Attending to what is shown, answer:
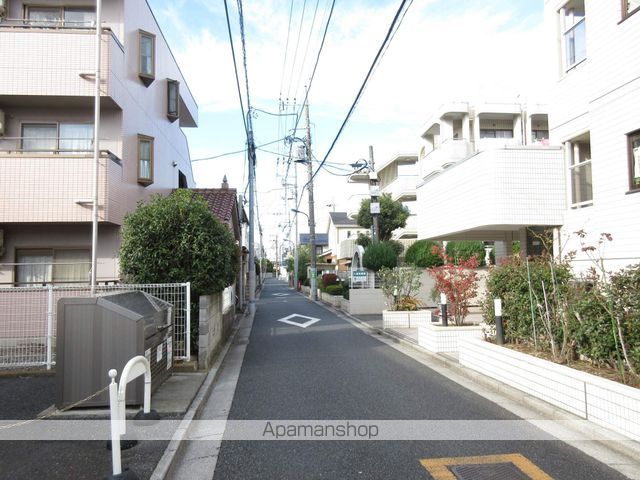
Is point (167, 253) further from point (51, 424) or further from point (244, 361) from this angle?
point (51, 424)

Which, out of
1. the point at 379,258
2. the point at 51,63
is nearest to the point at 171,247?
the point at 51,63

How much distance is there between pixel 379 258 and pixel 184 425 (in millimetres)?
16398

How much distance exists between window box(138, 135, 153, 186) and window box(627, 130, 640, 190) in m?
11.8

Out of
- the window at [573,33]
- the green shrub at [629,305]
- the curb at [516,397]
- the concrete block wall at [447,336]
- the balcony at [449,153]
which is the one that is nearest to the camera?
the curb at [516,397]

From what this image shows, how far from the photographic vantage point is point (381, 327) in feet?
51.2

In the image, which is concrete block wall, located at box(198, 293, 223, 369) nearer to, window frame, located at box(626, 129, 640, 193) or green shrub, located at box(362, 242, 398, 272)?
window frame, located at box(626, 129, 640, 193)

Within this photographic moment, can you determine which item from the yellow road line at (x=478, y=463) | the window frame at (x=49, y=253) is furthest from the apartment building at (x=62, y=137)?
the yellow road line at (x=478, y=463)

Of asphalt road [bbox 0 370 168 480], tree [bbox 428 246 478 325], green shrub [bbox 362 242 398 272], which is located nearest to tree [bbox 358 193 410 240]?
green shrub [bbox 362 242 398 272]

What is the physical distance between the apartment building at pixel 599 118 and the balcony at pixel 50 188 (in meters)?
10.2

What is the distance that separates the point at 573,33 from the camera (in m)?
11.2

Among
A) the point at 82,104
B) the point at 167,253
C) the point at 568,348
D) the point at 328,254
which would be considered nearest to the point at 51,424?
the point at 167,253

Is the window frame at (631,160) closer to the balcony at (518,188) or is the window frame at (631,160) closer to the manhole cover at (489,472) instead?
the balcony at (518,188)

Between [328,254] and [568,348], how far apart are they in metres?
50.9

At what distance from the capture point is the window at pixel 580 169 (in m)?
11.1
